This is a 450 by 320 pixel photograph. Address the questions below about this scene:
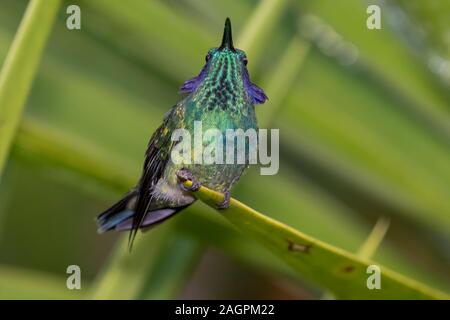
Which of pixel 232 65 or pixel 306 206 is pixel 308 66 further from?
pixel 232 65

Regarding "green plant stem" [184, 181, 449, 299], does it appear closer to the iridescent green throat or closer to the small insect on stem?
the small insect on stem

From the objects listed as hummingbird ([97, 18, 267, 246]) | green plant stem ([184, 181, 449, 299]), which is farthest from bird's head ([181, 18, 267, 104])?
green plant stem ([184, 181, 449, 299])

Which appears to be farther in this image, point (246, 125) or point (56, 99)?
point (56, 99)

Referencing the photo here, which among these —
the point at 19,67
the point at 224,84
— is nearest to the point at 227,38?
the point at 224,84

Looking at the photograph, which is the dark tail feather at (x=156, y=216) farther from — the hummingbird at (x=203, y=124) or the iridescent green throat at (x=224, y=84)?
the iridescent green throat at (x=224, y=84)

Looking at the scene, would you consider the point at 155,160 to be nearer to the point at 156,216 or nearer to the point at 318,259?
the point at 156,216
